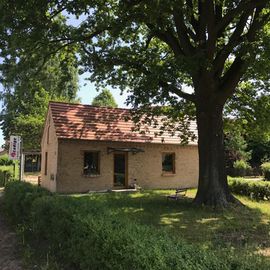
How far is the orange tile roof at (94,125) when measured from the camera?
906 inches

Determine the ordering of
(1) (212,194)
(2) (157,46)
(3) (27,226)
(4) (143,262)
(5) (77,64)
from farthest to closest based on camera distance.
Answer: (2) (157,46), (5) (77,64), (1) (212,194), (3) (27,226), (4) (143,262)

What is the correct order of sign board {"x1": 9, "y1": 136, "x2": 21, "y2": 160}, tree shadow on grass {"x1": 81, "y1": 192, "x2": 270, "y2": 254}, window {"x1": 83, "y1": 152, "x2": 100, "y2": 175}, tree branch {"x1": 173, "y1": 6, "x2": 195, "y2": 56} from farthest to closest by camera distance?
window {"x1": 83, "y1": 152, "x2": 100, "y2": 175}, sign board {"x1": 9, "y1": 136, "x2": 21, "y2": 160}, tree branch {"x1": 173, "y1": 6, "x2": 195, "y2": 56}, tree shadow on grass {"x1": 81, "y1": 192, "x2": 270, "y2": 254}

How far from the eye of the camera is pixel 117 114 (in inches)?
1046

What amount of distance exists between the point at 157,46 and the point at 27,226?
13008mm

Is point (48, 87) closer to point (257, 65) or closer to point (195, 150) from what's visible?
point (195, 150)

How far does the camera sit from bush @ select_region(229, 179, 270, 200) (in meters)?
18.4

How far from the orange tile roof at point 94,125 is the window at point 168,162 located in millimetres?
1058

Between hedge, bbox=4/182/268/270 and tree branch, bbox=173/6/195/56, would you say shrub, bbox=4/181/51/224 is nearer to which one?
hedge, bbox=4/182/268/270

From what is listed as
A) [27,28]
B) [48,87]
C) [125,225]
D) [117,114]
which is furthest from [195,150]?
[48,87]

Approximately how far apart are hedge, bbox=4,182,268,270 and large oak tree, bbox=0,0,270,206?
269 inches

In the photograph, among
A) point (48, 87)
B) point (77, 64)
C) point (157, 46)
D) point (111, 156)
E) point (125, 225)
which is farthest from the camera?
point (48, 87)

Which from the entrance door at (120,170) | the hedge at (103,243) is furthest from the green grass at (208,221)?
the entrance door at (120,170)

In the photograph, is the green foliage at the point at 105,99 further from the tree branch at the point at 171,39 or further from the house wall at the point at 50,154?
the tree branch at the point at 171,39

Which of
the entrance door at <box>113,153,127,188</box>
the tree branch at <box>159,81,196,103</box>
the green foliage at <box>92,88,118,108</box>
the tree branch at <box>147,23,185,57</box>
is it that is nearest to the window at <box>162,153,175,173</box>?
the entrance door at <box>113,153,127,188</box>
